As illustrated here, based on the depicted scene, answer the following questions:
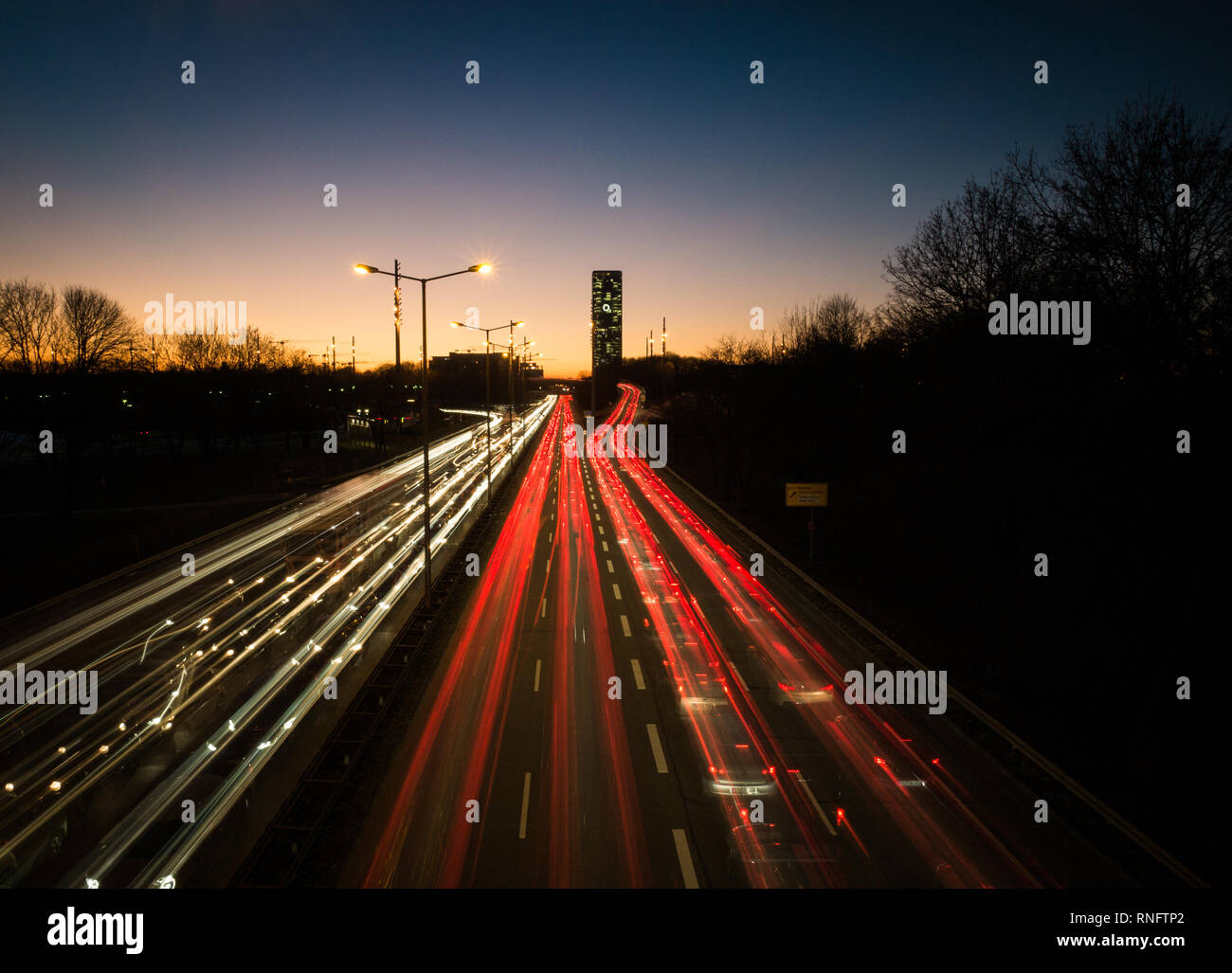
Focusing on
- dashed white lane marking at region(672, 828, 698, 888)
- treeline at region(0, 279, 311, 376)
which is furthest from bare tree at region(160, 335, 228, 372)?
dashed white lane marking at region(672, 828, 698, 888)

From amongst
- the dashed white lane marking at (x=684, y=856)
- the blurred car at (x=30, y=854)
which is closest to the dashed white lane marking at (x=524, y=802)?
the dashed white lane marking at (x=684, y=856)

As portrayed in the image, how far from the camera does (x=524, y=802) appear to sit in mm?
9938

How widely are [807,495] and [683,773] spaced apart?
1557cm

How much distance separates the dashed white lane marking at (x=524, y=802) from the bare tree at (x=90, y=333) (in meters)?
34.1

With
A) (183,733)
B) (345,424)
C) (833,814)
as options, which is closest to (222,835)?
(183,733)

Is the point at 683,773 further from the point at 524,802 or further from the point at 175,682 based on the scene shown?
the point at 175,682

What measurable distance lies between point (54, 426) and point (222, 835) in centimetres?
3312

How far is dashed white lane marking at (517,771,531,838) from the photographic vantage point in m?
9.21

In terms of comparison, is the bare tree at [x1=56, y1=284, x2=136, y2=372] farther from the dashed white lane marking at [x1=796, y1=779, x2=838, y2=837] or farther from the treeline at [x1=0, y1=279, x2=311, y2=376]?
the dashed white lane marking at [x1=796, y1=779, x2=838, y2=837]

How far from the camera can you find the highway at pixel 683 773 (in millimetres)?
8445

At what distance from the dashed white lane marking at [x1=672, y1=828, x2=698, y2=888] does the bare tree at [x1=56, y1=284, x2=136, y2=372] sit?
36.6 metres
